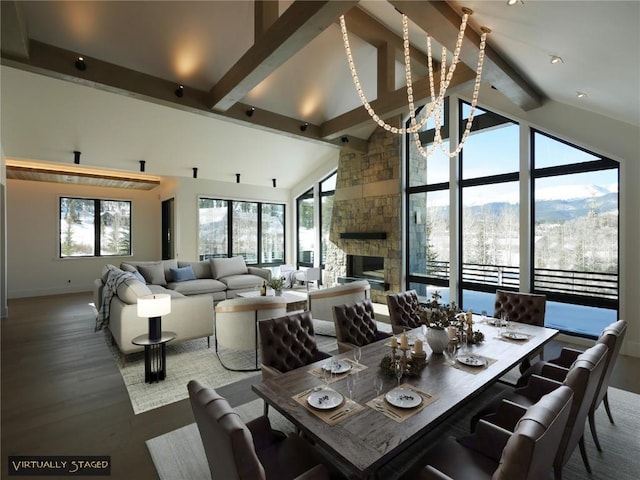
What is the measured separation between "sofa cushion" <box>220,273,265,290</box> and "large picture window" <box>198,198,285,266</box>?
171 centimetres

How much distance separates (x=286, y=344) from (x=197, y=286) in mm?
4750

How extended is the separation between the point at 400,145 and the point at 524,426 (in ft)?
21.6

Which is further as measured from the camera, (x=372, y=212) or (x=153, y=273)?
(x=372, y=212)

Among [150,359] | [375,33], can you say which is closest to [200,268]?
[150,359]

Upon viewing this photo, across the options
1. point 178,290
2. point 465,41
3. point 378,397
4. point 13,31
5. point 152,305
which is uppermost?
point 13,31

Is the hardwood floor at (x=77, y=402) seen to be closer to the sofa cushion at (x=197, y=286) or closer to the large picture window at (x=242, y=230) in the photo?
the sofa cushion at (x=197, y=286)

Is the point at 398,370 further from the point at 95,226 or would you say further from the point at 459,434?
the point at 95,226

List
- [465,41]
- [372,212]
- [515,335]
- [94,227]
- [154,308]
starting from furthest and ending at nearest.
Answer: [94,227] < [372,212] < [154,308] < [465,41] < [515,335]

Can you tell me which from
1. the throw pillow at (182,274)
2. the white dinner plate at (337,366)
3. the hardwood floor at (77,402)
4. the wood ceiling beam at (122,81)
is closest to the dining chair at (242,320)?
the hardwood floor at (77,402)

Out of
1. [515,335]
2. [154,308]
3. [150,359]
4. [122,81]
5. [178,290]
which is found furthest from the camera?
[178,290]

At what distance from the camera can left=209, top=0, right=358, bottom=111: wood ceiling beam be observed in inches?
111

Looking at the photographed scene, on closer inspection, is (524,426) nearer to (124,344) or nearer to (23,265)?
(124,344)

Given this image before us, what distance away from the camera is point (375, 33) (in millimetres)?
5027

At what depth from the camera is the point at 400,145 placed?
23.1 ft
